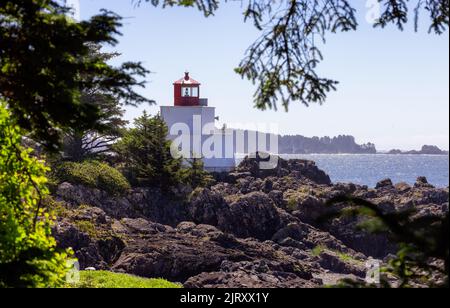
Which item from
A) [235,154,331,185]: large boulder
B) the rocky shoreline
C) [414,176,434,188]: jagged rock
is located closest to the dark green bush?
the rocky shoreline

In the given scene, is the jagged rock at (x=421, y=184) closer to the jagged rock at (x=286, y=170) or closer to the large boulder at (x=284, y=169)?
the large boulder at (x=284, y=169)

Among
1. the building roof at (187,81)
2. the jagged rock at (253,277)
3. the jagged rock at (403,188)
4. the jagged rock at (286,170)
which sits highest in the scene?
the building roof at (187,81)

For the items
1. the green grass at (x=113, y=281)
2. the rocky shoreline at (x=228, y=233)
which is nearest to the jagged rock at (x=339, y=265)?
the rocky shoreline at (x=228, y=233)

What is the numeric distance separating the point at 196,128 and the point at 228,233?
19.6 m

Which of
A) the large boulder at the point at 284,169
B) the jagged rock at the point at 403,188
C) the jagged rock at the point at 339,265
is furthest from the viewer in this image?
the large boulder at the point at 284,169

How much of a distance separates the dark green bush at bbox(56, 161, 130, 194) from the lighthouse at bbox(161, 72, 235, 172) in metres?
14.6

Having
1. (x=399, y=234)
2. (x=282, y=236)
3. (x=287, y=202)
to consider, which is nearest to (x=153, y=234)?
(x=282, y=236)

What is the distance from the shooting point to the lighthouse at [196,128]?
43.5m

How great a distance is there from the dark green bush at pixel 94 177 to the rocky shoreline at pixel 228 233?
425 mm

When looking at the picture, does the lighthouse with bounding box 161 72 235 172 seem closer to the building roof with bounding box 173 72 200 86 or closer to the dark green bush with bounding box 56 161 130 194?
the building roof with bounding box 173 72 200 86

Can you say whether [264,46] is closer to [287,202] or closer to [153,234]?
[153,234]

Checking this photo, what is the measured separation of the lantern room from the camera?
44.5 m

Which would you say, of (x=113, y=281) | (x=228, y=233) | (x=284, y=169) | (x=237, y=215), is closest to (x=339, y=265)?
(x=228, y=233)

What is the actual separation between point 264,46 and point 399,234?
4.18 m
